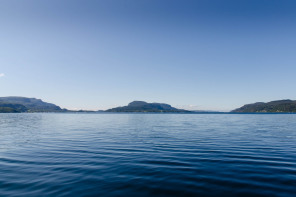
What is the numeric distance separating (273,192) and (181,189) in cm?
543

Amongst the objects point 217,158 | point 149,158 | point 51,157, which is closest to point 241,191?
point 217,158

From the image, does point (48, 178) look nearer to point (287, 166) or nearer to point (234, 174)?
point (234, 174)

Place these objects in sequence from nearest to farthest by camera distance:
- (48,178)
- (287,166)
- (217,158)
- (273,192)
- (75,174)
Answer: (273,192)
(48,178)
(75,174)
(287,166)
(217,158)

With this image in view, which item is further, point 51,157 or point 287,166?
point 51,157

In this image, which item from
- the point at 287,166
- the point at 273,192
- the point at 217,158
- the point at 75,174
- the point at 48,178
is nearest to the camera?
the point at 273,192

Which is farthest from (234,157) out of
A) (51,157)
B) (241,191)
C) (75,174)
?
(51,157)

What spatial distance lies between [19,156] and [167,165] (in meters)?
17.0

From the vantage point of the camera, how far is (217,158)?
1903 centimetres

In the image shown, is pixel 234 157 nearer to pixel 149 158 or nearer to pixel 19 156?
pixel 149 158

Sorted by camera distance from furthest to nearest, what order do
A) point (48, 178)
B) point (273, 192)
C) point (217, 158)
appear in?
1. point (217, 158)
2. point (48, 178)
3. point (273, 192)

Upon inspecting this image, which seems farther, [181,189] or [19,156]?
[19,156]

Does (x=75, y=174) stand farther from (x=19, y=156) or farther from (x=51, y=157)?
(x=19, y=156)

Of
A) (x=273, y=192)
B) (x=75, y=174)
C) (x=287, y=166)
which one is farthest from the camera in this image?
(x=287, y=166)

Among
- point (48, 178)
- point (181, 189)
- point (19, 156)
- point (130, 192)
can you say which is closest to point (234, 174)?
point (181, 189)
